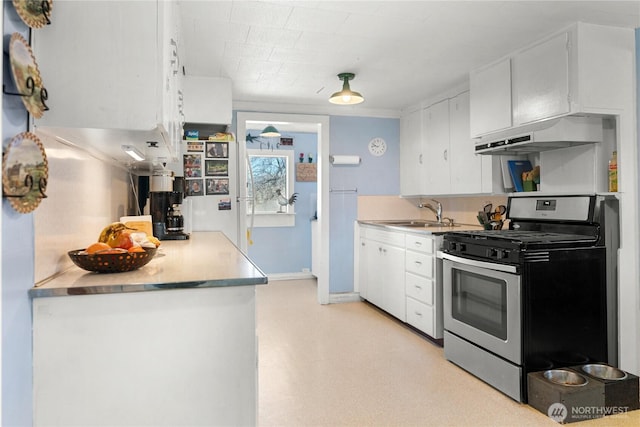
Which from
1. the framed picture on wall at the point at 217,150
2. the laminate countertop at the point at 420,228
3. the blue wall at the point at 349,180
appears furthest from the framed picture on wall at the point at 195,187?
the laminate countertop at the point at 420,228

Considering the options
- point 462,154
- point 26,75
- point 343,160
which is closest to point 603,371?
point 462,154

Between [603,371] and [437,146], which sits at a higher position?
[437,146]

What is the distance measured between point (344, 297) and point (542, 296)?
265cm

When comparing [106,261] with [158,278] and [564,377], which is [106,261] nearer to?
[158,278]

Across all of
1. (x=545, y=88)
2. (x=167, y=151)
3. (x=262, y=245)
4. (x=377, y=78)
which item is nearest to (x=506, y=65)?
(x=545, y=88)

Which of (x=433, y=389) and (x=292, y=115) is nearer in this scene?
(x=433, y=389)

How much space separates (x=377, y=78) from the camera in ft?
12.0

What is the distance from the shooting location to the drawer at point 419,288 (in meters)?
3.37

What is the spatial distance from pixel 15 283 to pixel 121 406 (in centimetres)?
45

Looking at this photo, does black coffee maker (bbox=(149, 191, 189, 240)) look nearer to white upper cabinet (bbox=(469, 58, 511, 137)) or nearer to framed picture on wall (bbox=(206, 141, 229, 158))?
framed picture on wall (bbox=(206, 141, 229, 158))

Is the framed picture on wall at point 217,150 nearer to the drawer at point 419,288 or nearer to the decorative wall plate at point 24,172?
the drawer at point 419,288

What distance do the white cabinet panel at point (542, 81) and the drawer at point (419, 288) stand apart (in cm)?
138

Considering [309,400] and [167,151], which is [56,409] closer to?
[167,151]

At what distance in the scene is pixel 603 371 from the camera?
2363mm
